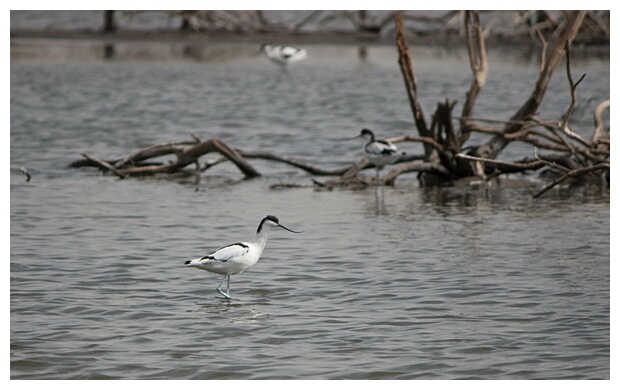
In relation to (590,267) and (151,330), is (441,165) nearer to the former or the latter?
(590,267)

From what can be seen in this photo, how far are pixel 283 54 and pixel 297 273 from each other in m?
20.6

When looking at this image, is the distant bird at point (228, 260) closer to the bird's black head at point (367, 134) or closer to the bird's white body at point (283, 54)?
the bird's black head at point (367, 134)

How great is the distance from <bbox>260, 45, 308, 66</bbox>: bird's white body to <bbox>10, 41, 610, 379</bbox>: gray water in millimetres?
9907

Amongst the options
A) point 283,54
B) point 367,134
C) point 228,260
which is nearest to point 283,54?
point 283,54

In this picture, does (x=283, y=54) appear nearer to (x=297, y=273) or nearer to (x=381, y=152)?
(x=381, y=152)

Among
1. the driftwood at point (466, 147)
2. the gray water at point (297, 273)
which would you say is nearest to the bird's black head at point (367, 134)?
the driftwood at point (466, 147)

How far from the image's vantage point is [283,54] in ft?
96.8

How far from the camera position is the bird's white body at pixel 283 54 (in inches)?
1160

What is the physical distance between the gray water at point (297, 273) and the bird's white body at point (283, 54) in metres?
9.91

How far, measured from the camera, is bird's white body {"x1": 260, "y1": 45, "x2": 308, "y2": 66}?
2945 cm

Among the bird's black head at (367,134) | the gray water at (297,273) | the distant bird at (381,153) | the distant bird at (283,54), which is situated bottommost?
the gray water at (297,273)
